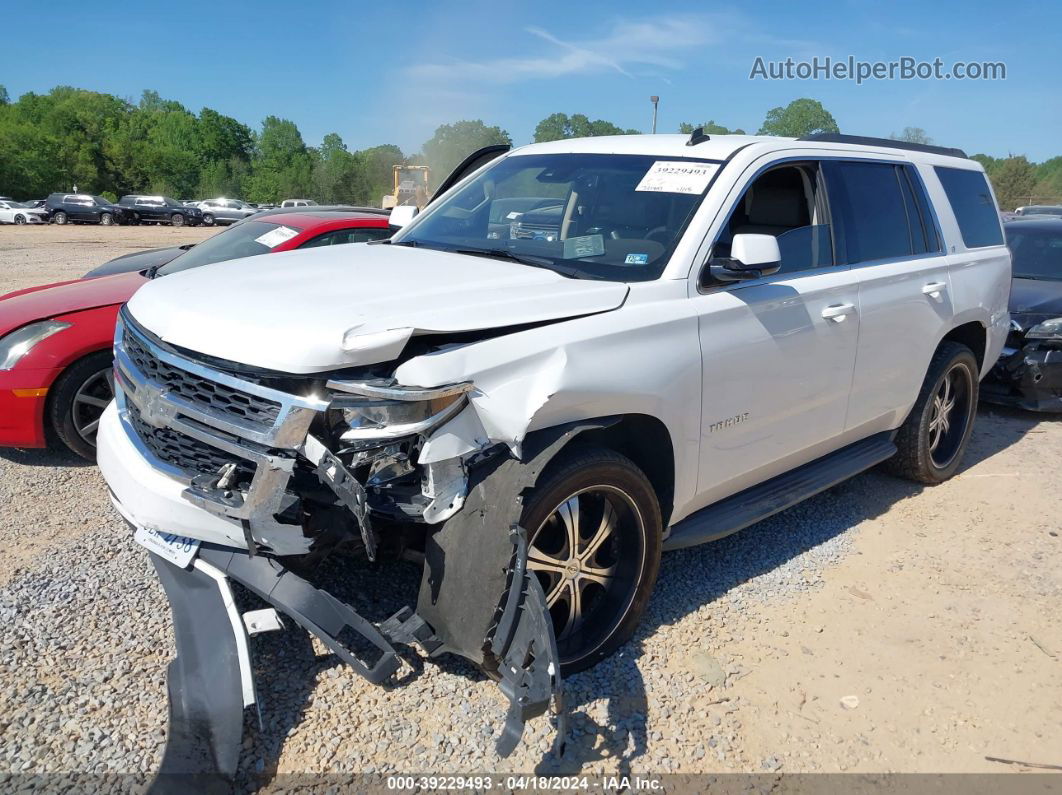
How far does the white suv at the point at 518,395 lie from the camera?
8.25 ft

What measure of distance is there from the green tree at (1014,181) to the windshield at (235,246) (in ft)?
169

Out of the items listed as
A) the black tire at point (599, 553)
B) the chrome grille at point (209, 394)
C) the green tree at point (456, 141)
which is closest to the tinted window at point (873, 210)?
the black tire at point (599, 553)

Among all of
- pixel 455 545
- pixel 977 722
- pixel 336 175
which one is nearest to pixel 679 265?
pixel 455 545

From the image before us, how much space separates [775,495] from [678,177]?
160cm

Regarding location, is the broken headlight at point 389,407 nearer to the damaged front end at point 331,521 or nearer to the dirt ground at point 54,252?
the damaged front end at point 331,521

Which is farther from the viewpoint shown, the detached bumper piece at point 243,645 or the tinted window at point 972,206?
the tinted window at point 972,206

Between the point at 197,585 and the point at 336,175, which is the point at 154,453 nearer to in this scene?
the point at 197,585

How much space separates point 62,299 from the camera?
16.8ft

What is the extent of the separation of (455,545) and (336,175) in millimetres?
78755

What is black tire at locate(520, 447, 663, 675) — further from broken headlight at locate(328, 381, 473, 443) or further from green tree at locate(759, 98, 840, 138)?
green tree at locate(759, 98, 840, 138)

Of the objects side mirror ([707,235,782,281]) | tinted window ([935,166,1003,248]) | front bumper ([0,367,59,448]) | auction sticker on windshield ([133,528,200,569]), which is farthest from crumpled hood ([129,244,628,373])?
tinted window ([935,166,1003,248])

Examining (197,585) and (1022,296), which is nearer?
(197,585)

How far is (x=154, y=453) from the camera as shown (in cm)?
294

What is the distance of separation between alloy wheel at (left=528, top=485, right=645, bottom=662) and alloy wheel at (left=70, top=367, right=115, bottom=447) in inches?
131
